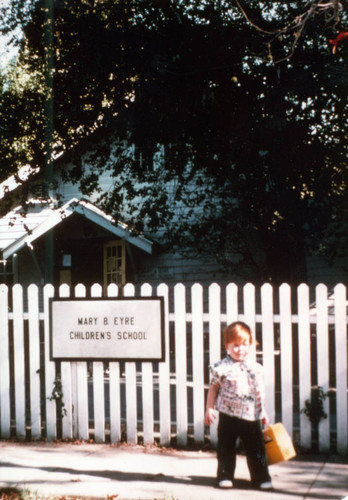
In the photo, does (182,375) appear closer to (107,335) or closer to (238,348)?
(107,335)

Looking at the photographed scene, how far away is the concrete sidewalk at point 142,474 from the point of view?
387cm

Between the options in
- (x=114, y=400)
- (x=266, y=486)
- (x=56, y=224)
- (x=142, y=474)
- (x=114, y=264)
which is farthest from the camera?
(x=114, y=264)

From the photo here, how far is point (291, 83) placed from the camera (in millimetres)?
7934

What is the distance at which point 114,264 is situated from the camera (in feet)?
49.0

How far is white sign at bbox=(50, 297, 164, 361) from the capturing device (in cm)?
532

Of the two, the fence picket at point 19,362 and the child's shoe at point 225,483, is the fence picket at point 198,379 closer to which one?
the child's shoe at point 225,483

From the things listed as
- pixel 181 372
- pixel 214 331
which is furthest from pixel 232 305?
pixel 181 372

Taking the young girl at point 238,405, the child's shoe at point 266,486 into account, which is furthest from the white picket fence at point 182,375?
the child's shoe at point 266,486

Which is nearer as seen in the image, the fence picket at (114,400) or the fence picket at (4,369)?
the fence picket at (114,400)

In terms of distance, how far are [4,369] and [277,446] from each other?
3024mm

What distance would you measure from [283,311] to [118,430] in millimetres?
1930

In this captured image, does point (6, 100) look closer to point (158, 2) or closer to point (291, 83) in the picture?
point (158, 2)

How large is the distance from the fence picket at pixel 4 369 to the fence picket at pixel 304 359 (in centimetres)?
287

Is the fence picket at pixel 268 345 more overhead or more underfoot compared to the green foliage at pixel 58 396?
more overhead
